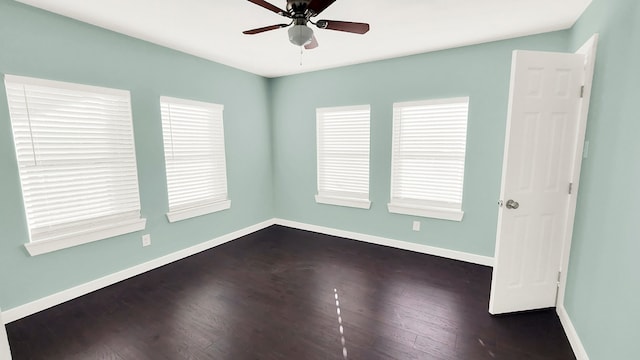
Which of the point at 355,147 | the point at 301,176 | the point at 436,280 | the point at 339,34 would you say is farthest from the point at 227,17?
the point at 436,280

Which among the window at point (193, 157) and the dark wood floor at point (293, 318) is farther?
the window at point (193, 157)

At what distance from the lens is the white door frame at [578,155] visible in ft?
6.61

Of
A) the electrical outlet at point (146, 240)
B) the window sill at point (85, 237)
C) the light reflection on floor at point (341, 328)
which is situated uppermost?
the window sill at point (85, 237)

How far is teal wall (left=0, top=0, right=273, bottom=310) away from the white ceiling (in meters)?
0.21

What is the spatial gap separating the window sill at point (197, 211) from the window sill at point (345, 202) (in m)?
1.44

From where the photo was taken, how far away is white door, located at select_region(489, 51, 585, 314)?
82.4 inches

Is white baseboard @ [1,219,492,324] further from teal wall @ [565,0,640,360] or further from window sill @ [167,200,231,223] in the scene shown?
teal wall @ [565,0,640,360]

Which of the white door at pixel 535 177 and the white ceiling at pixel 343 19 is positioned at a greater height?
the white ceiling at pixel 343 19

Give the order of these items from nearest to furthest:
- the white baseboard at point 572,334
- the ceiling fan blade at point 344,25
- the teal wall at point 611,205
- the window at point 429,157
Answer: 1. the teal wall at point 611,205
2. the white baseboard at point 572,334
3. the ceiling fan blade at point 344,25
4. the window at point 429,157

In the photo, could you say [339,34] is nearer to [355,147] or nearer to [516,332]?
[355,147]

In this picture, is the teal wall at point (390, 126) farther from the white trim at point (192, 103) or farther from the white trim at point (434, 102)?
the white trim at point (192, 103)

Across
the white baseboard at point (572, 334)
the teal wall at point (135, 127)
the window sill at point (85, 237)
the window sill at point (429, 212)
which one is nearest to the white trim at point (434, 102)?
the window sill at point (429, 212)

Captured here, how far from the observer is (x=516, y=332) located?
2109 mm

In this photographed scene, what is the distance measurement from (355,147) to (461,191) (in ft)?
5.07
